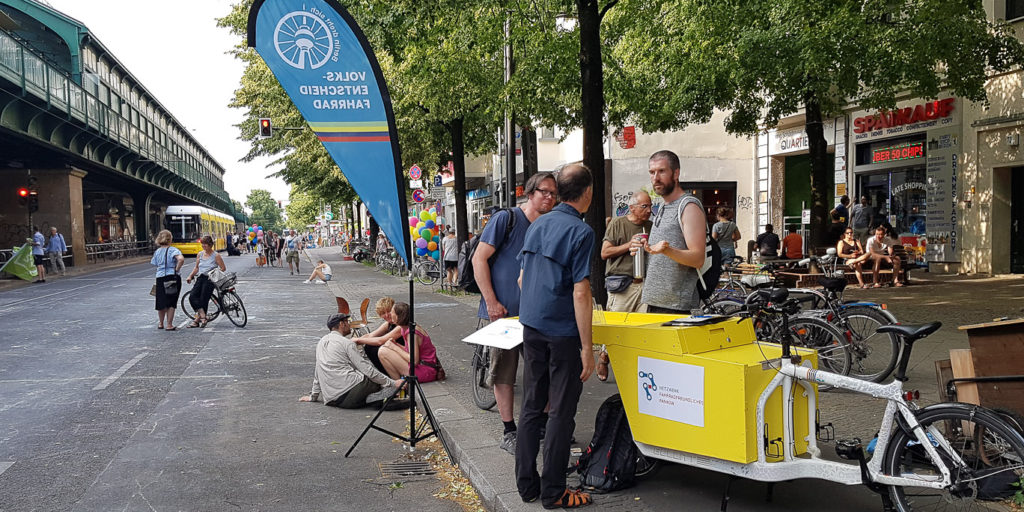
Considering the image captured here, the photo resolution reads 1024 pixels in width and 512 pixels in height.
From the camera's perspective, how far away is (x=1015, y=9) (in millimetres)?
16219

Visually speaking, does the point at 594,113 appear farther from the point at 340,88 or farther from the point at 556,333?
the point at 556,333

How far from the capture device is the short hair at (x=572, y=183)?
403 cm

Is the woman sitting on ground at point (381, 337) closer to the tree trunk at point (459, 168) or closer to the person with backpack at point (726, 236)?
the person with backpack at point (726, 236)

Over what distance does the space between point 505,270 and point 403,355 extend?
228 centimetres

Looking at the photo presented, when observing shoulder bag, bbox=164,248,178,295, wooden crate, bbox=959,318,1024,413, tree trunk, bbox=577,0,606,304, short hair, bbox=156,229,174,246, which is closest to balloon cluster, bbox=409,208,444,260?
short hair, bbox=156,229,174,246

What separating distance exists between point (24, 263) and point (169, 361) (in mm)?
18376

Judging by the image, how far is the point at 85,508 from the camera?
4.38m

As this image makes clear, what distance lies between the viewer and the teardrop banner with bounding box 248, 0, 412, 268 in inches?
195

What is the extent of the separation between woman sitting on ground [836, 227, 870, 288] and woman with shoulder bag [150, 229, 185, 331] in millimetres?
12530

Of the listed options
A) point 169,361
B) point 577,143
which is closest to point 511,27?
point 169,361

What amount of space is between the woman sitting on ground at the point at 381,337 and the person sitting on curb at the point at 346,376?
0.20 metres

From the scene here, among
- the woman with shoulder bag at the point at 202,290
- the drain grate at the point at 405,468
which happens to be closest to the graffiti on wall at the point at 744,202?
the woman with shoulder bag at the point at 202,290

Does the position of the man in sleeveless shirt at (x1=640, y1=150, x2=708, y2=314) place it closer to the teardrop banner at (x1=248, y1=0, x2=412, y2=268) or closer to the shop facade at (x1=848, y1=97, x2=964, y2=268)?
the teardrop banner at (x1=248, y1=0, x2=412, y2=268)

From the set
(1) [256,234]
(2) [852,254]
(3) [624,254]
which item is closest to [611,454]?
(3) [624,254]
